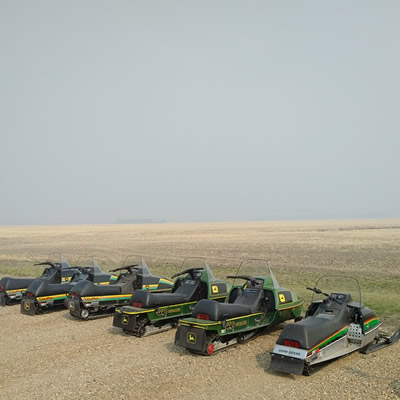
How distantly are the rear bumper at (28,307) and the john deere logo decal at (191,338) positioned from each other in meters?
7.54

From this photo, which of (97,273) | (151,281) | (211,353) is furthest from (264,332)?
(97,273)

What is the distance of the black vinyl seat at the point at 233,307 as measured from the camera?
947 centimetres

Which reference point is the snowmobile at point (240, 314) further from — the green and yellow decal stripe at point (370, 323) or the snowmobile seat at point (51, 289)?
the snowmobile seat at point (51, 289)

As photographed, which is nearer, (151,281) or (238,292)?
(238,292)

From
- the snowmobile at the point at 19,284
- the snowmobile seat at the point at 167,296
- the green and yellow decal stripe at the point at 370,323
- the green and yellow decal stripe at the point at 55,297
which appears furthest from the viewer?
the snowmobile at the point at 19,284

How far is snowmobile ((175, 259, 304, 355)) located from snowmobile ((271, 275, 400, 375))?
1474mm

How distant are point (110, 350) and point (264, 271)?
15.6 ft

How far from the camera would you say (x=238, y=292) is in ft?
37.6

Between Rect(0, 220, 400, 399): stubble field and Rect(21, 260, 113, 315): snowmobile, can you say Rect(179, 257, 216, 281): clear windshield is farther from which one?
Rect(21, 260, 113, 315): snowmobile

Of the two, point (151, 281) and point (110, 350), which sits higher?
point (151, 281)

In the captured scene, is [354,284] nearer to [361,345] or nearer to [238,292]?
[361,345]

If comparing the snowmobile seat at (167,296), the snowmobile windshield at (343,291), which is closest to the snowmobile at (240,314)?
the snowmobile windshield at (343,291)

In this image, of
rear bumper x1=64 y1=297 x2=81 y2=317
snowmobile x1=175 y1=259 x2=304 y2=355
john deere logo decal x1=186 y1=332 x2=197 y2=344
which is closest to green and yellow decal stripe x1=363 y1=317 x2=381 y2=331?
snowmobile x1=175 y1=259 x2=304 y2=355

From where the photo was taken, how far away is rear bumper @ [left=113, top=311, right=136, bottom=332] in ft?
36.6
